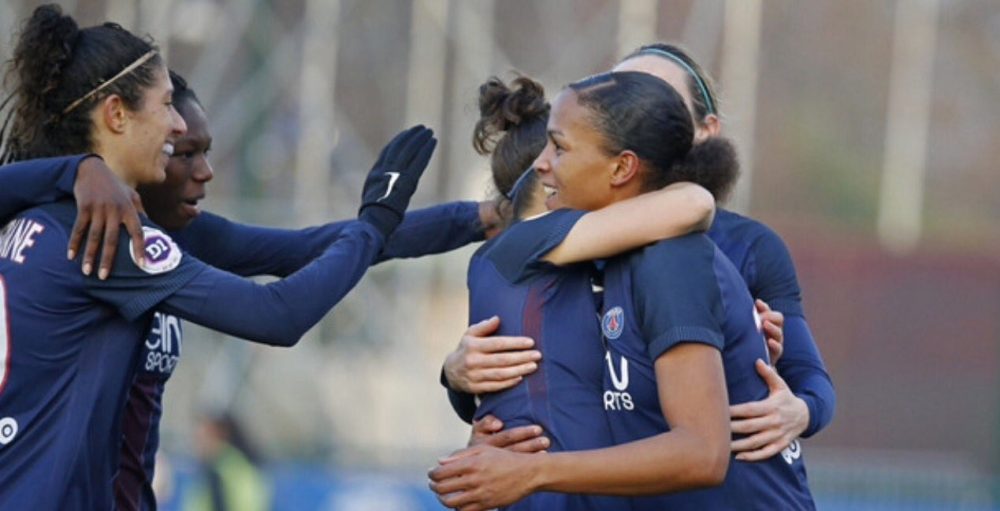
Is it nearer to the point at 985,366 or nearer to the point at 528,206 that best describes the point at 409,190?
the point at 528,206

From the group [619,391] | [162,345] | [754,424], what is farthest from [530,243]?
[162,345]

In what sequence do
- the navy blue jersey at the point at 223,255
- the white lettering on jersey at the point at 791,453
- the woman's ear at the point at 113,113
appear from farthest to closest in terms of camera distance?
1. the navy blue jersey at the point at 223,255
2. the woman's ear at the point at 113,113
3. the white lettering on jersey at the point at 791,453

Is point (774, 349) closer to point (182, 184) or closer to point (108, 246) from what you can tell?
point (108, 246)

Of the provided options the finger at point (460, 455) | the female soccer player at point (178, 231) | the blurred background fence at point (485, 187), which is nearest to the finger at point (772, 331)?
the finger at point (460, 455)

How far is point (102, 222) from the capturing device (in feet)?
12.2

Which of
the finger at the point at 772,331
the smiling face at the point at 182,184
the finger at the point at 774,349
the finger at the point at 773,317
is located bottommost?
the finger at the point at 774,349

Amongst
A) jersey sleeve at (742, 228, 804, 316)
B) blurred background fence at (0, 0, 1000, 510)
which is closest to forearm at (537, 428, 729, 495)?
jersey sleeve at (742, 228, 804, 316)

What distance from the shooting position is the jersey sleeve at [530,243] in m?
3.41

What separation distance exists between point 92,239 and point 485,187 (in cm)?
684

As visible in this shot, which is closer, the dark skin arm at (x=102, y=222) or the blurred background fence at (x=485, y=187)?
the dark skin arm at (x=102, y=222)

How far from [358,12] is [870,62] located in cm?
581

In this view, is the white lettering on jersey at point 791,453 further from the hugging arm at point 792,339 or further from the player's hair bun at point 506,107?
the player's hair bun at point 506,107

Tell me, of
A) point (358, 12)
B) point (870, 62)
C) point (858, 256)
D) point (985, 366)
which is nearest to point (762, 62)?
point (870, 62)

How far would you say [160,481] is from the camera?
1033cm
